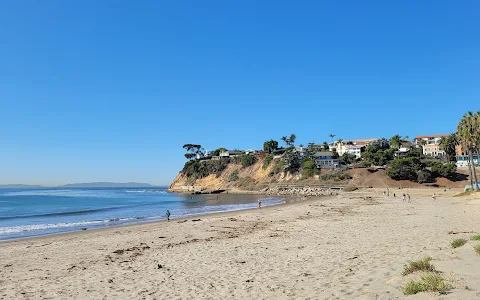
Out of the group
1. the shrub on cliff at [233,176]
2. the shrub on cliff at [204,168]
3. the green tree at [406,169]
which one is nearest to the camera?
the green tree at [406,169]

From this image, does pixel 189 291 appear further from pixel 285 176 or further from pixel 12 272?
pixel 285 176

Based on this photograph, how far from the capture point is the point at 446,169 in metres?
76.5

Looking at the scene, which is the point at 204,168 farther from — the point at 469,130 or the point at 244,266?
the point at 244,266

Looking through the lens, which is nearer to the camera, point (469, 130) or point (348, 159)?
point (469, 130)

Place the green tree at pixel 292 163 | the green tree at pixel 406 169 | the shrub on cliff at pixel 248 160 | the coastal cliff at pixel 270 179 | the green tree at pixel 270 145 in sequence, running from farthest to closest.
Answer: the green tree at pixel 270 145, the shrub on cliff at pixel 248 160, the green tree at pixel 292 163, the coastal cliff at pixel 270 179, the green tree at pixel 406 169

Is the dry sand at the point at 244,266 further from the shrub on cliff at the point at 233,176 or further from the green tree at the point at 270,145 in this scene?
the green tree at the point at 270,145

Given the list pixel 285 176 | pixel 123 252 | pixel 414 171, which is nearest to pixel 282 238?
pixel 123 252

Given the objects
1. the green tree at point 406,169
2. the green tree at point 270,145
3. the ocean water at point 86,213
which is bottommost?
the ocean water at point 86,213

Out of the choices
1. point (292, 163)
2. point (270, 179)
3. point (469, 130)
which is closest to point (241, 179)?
point (270, 179)

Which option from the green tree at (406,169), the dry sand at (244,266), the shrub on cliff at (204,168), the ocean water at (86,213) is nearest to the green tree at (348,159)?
the green tree at (406,169)

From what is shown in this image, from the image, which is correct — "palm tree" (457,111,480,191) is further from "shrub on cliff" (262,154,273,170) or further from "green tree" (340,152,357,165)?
"shrub on cliff" (262,154,273,170)

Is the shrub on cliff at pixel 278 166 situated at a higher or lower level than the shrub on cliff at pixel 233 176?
higher

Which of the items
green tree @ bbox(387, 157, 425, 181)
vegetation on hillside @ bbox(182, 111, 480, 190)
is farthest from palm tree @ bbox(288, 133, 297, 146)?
green tree @ bbox(387, 157, 425, 181)

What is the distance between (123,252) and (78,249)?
326cm
